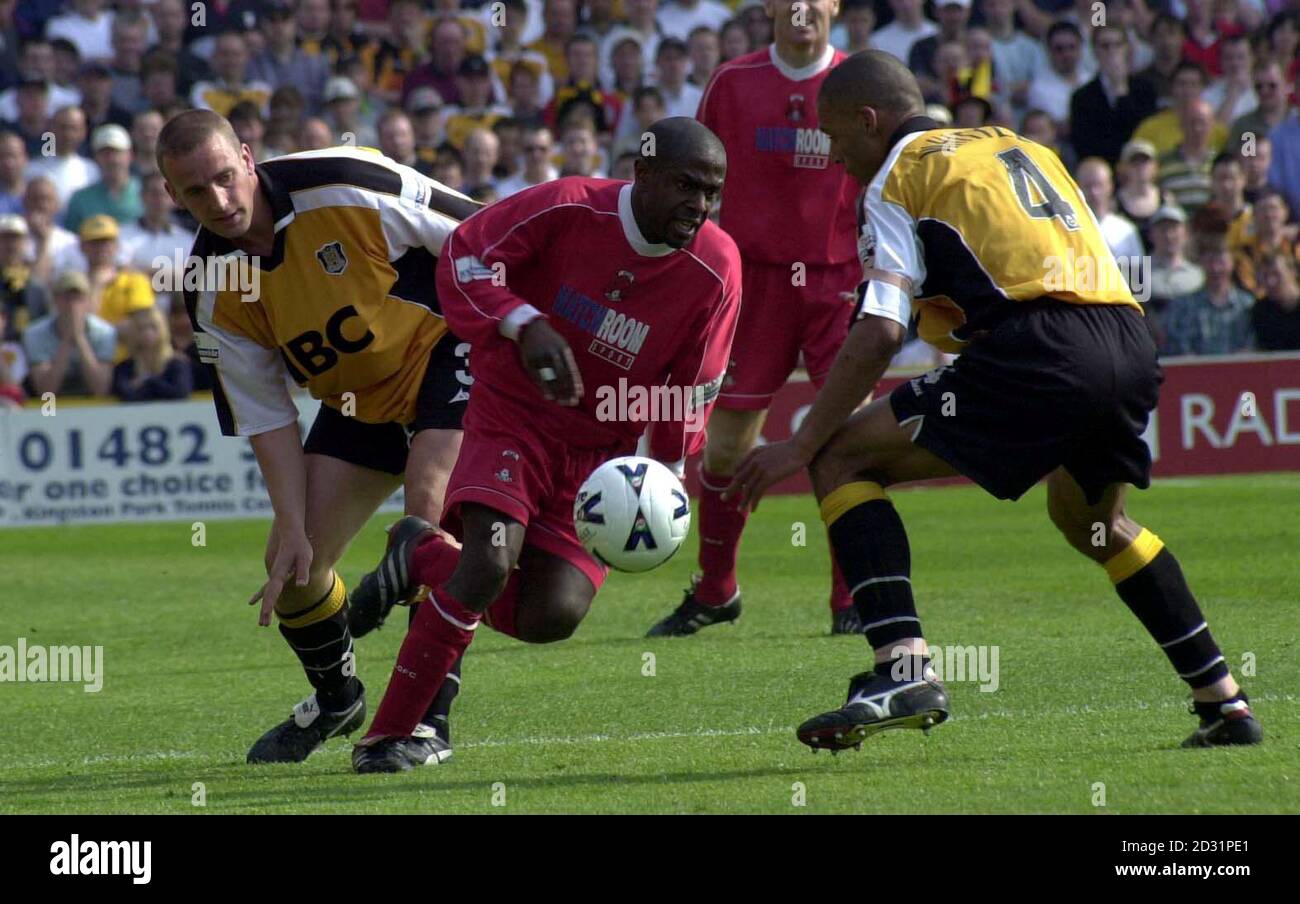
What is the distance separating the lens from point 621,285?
615 cm

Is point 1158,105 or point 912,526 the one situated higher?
point 1158,105

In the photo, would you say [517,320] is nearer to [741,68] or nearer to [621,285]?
[621,285]

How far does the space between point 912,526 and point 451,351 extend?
7031 mm

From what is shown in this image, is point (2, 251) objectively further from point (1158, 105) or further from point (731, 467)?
point (1158, 105)

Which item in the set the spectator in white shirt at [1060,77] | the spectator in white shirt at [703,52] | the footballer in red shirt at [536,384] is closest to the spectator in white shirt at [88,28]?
the spectator in white shirt at [703,52]

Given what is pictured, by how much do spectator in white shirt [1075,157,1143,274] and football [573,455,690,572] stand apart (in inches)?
411

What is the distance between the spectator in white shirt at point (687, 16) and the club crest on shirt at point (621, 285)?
13071 millimetres

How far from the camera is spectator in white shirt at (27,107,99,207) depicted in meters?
17.2

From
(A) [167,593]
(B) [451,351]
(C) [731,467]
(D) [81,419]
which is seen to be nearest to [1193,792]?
(B) [451,351]

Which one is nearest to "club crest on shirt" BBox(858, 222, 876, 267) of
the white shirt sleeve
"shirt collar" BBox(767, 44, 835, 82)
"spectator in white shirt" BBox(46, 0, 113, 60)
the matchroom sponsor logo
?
the white shirt sleeve

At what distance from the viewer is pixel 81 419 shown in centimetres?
1456

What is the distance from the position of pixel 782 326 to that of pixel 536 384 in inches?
136

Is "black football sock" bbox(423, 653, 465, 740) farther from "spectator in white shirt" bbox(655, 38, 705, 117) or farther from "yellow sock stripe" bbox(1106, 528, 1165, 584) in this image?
"spectator in white shirt" bbox(655, 38, 705, 117)

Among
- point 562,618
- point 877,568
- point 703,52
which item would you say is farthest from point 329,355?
point 703,52
